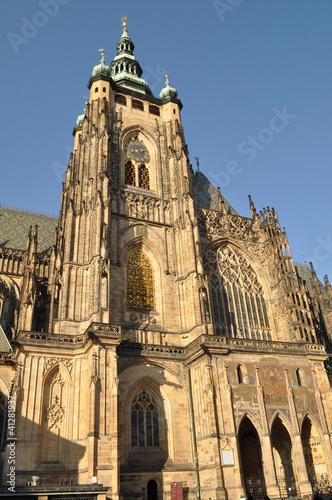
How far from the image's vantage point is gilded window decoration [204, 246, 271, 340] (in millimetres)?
26734

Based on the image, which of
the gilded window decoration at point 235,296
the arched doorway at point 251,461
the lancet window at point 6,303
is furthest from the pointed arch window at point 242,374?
the lancet window at point 6,303

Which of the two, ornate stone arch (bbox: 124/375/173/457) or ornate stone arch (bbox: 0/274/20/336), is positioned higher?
ornate stone arch (bbox: 0/274/20/336)

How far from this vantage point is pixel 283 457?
22922 millimetres

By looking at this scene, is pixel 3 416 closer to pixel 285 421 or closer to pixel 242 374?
pixel 242 374

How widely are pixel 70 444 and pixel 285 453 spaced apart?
1121 centimetres

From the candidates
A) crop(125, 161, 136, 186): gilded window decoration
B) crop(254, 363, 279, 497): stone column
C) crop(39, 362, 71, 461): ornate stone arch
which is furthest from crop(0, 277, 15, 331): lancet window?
crop(254, 363, 279, 497): stone column

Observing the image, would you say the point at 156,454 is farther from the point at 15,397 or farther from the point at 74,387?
the point at 15,397

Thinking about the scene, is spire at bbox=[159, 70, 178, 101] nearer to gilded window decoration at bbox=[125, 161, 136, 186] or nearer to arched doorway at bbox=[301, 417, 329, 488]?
gilded window decoration at bbox=[125, 161, 136, 186]

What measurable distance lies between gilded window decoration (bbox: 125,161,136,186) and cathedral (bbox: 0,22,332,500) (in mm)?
69

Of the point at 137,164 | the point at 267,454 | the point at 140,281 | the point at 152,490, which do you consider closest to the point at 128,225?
the point at 140,281

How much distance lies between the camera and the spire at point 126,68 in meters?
35.5

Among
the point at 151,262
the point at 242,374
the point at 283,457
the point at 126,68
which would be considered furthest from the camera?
the point at 126,68

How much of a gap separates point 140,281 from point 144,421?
25.4ft

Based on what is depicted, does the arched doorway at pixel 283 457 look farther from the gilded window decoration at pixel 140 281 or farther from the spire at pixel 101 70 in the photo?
Answer: the spire at pixel 101 70
